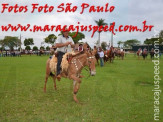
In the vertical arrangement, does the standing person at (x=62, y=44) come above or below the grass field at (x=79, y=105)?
above

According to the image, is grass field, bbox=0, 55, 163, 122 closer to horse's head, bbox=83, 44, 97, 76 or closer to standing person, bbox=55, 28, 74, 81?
horse's head, bbox=83, 44, 97, 76

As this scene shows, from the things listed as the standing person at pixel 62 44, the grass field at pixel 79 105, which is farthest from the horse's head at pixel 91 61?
the grass field at pixel 79 105

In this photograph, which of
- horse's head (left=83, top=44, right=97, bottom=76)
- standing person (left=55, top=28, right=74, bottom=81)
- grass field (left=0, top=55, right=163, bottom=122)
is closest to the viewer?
grass field (left=0, top=55, right=163, bottom=122)

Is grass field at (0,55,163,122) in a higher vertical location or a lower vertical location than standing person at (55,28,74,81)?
lower

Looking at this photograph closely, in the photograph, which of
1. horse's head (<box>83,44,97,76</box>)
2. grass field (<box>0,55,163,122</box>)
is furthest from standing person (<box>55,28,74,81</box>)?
grass field (<box>0,55,163,122</box>)

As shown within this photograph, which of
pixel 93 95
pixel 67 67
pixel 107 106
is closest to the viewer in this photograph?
pixel 107 106

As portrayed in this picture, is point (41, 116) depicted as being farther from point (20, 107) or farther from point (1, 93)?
point (1, 93)

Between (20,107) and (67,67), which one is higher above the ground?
(67,67)

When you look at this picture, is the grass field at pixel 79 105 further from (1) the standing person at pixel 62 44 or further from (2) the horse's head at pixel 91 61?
(1) the standing person at pixel 62 44

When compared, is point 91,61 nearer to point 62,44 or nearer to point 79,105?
point 62,44

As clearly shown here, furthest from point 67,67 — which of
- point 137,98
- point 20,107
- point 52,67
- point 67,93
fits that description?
point 137,98

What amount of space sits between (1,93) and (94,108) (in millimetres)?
4637

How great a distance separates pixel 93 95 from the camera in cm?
841

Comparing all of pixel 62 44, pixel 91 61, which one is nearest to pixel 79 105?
pixel 91 61
